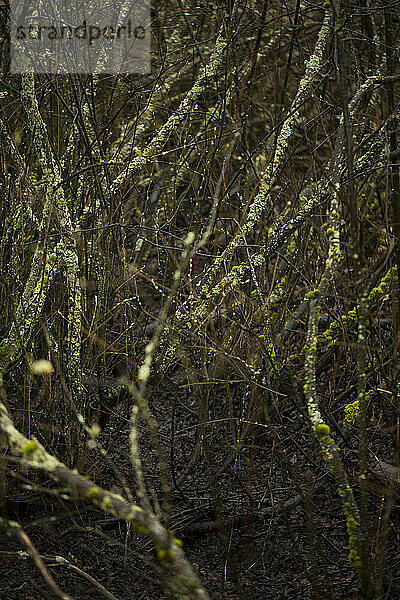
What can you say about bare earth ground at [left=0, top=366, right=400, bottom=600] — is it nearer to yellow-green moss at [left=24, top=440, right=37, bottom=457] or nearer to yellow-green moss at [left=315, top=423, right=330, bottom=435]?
yellow-green moss at [left=315, top=423, right=330, bottom=435]

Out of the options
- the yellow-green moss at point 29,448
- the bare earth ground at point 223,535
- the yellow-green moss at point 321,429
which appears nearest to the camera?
the yellow-green moss at point 29,448

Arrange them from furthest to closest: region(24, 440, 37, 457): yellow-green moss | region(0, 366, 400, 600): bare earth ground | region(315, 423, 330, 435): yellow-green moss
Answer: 1. region(0, 366, 400, 600): bare earth ground
2. region(315, 423, 330, 435): yellow-green moss
3. region(24, 440, 37, 457): yellow-green moss

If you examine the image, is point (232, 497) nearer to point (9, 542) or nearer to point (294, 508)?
point (294, 508)

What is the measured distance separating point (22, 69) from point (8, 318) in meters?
1.33

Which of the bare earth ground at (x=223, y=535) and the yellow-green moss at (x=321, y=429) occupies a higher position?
the yellow-green moss at (x=321, y=429)

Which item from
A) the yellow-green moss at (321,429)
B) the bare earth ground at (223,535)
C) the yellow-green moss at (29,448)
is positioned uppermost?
the yellow-green moss at (29,448)

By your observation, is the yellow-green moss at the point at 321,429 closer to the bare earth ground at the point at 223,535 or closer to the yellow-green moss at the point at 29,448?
the bare earth ground at the point at 223,535

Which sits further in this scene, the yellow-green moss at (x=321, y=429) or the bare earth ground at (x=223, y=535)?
the bare earth ground at (x=223, y=535)

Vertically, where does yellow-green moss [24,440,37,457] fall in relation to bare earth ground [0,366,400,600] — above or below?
above

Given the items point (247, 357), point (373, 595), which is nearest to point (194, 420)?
point (247, 357)

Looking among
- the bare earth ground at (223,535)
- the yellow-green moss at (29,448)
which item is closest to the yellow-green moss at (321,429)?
the bare earth ground at (223,535)

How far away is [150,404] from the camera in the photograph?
4.52 meters

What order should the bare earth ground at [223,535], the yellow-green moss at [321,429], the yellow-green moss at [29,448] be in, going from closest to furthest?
the yellow-green moss at [29,448]
the yellow-green moss at [321,429]
the bare earth ground at [223,535]

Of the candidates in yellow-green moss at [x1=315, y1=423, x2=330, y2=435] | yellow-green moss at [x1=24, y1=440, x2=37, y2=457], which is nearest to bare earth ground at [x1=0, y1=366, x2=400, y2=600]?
yellow-green moss at [x1=315, y1=423, x2=330, y2=435]
